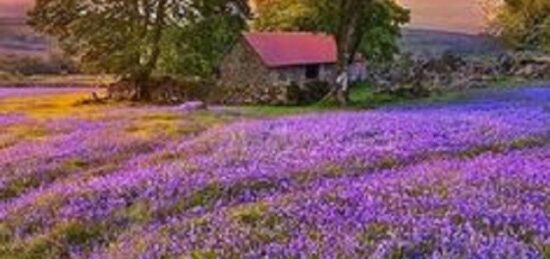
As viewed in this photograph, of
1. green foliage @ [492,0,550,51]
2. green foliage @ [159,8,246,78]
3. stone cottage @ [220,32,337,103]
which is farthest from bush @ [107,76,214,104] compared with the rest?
green foliage @ [492,0,550,51]

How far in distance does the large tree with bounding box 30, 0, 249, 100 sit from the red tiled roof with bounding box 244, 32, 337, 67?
18771 mm

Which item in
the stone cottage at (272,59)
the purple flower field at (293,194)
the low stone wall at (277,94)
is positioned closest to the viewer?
the purple flower field at (293,194)

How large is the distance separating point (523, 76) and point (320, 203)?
61.1m

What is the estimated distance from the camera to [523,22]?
93875 mm

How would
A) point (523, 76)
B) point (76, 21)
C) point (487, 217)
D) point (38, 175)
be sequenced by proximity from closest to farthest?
point (487, 217) < point (38, 175) < point (76, 21) < point (523, 76)

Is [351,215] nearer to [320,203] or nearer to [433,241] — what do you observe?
[320,203]

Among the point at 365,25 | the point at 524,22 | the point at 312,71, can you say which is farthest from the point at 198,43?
the point at 524,22

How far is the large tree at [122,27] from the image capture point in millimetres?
64250

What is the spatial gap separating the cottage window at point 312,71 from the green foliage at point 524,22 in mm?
18453

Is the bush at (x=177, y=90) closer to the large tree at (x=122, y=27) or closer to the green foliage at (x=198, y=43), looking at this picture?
the large tree at (x=122, y=27)

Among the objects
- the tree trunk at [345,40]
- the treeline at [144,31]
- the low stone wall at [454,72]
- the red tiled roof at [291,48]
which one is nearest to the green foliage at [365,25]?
the red tiled roof at [291,48]

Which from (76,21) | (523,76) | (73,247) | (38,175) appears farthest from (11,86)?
(73,247)

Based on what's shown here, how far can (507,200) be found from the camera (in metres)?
11.5

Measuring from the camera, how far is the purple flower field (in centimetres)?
998
